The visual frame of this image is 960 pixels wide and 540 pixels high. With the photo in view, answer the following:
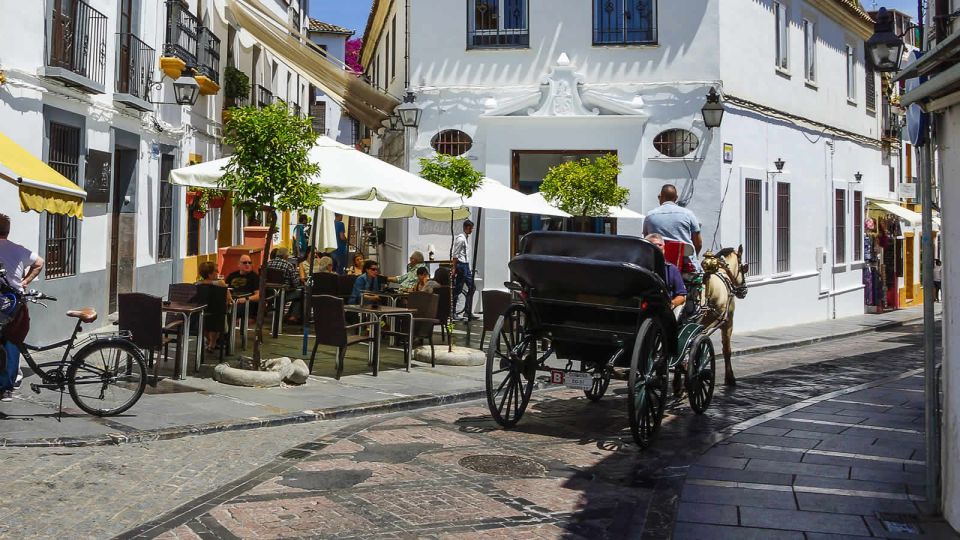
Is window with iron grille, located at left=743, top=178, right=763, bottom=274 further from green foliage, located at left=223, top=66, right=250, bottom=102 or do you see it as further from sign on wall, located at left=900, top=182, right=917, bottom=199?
green foliage, located at left=223, top=66, right=250, bottom=102

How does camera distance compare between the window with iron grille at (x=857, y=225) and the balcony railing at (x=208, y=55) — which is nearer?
the balcony railing at (x=208, y=55)

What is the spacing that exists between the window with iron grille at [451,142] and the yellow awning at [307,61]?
1411mm

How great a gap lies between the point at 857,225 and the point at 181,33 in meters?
18.1

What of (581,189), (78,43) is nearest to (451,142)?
(581,189)

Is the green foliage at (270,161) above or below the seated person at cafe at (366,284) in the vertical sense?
above

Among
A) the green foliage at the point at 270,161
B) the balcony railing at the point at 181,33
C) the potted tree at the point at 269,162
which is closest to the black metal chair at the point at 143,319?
the potted tree at the point at 269,162

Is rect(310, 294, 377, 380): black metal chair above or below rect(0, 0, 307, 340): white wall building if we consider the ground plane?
below

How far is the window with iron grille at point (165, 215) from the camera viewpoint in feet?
57.4

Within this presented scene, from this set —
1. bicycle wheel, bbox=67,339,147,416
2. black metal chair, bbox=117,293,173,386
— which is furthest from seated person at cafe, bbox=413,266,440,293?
bicycle wheel, bbox=67,339,147,416

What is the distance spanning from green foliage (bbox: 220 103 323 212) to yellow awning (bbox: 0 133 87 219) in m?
1.55

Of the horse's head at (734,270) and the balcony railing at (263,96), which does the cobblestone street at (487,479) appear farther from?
the balcony railing at (263,96)

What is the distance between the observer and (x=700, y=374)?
30.2ft

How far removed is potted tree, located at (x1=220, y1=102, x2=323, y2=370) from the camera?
32.3 ft

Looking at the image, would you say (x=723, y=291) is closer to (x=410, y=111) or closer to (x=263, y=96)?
(x=410, y=111)
